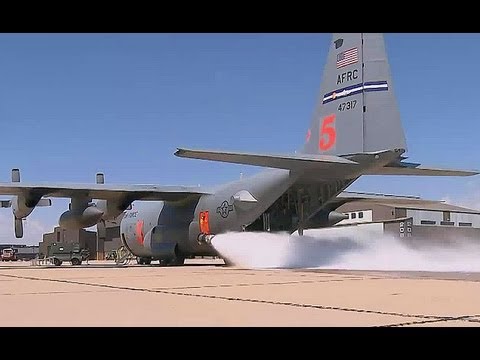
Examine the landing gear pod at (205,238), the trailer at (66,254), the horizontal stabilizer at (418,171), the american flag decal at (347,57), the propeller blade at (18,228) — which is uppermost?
the american flag decal at (347,57)

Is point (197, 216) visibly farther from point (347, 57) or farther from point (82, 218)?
point (347, 57)

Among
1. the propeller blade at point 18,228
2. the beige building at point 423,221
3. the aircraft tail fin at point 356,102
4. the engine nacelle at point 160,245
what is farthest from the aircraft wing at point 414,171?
the beige building at point 423,221

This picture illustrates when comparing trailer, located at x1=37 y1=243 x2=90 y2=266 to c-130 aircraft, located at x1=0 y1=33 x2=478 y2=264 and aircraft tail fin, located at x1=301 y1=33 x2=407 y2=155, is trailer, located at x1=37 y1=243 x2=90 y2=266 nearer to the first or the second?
c-130 aircraft, located at x1=0 y1=33 x2=478 y2=264

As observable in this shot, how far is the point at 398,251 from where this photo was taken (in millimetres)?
24406

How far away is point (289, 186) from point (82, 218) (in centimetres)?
1024

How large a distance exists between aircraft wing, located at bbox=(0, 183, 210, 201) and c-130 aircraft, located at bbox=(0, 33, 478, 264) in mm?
44

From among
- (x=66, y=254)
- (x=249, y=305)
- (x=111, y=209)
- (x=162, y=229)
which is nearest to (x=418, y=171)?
(x=162, y=229)

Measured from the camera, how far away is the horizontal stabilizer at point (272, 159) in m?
18.3

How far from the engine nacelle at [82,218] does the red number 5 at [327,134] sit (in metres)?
11.2

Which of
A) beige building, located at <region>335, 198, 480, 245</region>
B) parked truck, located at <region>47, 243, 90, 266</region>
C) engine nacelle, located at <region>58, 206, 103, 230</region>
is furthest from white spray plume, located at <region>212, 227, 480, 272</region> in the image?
beige building, located at <region>335, 198, 480, 245</region>

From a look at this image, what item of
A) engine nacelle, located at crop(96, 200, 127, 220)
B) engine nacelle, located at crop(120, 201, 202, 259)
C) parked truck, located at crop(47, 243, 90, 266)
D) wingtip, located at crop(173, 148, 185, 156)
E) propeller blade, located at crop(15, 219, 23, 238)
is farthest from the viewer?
parked truck, located at crop(47, 243, 90, 266)

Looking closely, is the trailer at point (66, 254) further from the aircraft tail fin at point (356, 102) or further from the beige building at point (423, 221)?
the aircraft tail fin at point (356, 102)

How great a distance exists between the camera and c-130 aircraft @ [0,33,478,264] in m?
20.2

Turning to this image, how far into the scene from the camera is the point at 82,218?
28281 millimetres
